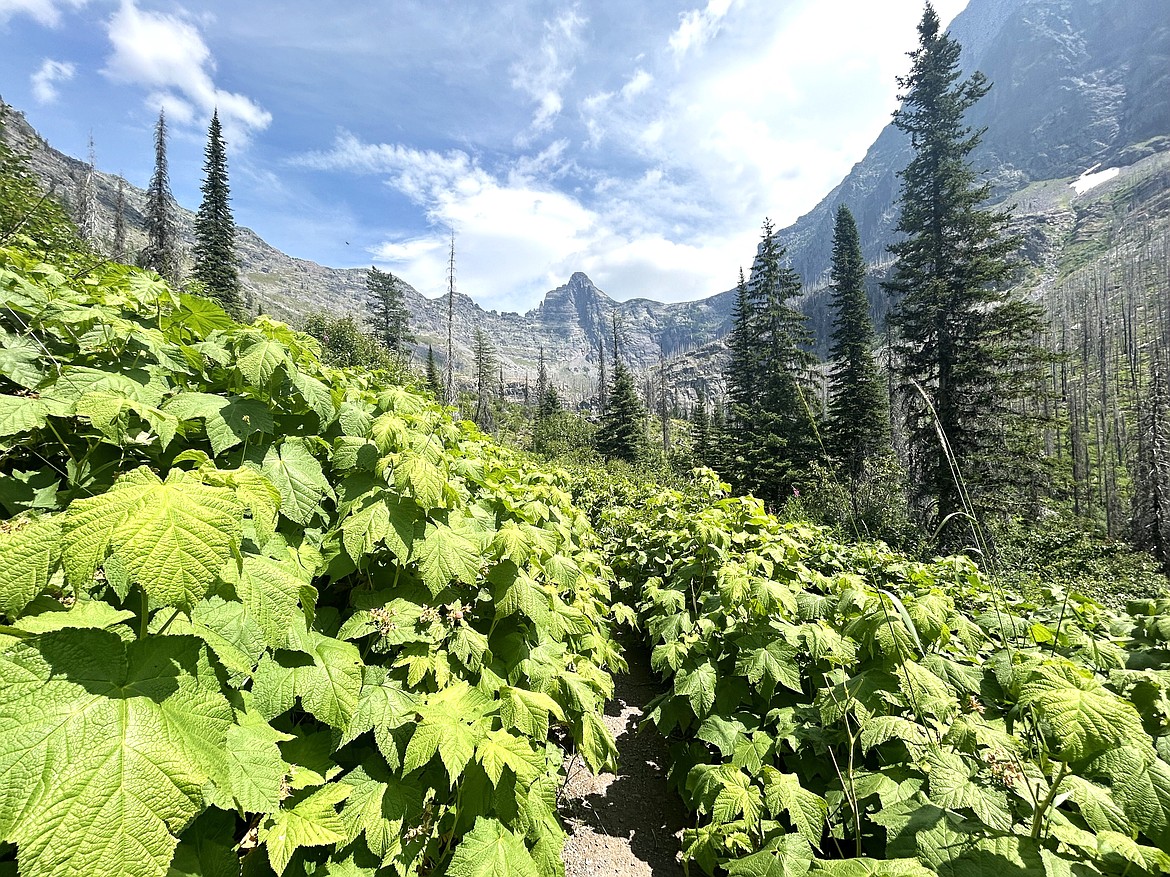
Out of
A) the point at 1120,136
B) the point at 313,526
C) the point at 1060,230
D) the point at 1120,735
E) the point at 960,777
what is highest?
the point at 1120,136

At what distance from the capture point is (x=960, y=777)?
1.60m

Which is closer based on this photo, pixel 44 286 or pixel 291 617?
pixel 291 617

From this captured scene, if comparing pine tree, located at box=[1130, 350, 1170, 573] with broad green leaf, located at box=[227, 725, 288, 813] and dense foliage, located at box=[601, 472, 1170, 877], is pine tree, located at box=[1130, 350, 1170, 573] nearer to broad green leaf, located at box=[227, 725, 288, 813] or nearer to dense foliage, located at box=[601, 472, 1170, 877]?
dense foliage, located at box=[601, 472, 1170, 877]

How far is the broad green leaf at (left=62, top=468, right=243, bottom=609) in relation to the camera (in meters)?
0.96

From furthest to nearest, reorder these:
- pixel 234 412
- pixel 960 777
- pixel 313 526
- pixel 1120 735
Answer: pixel 313 526
pixel 234 412
pixel 960 777
pixel 1120 735

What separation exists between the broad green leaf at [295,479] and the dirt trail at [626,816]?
2802 mm

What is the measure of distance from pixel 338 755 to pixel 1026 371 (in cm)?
2259

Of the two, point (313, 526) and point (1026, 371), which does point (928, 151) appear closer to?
point (1026, 371)

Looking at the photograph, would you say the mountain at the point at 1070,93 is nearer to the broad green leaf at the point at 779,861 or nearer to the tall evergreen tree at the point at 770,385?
the tall evergreen tree at the point at 770,385

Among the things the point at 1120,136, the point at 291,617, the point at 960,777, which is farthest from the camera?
the point at 1120,136

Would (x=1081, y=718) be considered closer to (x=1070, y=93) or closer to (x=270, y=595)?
(x=270, y=595)

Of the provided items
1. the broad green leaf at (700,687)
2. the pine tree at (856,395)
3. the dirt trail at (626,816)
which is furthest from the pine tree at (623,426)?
the broad green leaf at (700,687)

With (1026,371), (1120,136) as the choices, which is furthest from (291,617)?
(1120,136)

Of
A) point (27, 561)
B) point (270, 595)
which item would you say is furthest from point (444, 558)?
point (27, 561)
